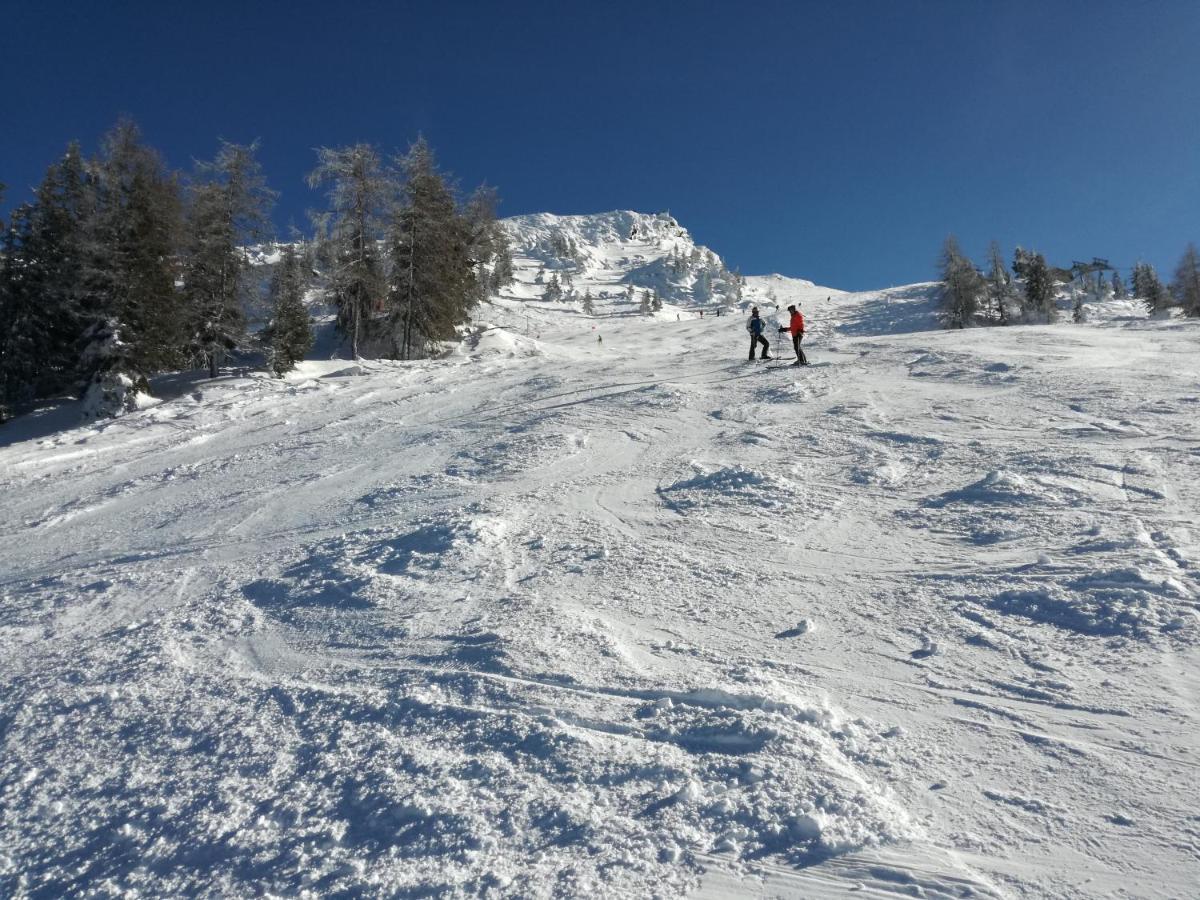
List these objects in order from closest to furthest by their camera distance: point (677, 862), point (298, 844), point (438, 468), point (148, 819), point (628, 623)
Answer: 1. point (677, 862)
2. point (298, 844)
3. point (148, 819)
4. point (628, 623)
5. point (438, 468)

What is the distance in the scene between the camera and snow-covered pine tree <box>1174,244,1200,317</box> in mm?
48062

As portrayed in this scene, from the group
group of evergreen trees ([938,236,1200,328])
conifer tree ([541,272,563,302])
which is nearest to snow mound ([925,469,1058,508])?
group of evergreen trees ([938,236,1200,328])

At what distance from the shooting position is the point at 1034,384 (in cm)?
1166

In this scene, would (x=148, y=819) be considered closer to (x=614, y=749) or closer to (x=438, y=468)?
(x=614, y=749)

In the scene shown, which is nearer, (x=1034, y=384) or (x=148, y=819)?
(x=148, y=819)

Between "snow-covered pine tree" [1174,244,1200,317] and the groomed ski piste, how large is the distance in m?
53.2

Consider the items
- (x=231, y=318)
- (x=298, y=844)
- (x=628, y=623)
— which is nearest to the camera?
(x=298, y=844)

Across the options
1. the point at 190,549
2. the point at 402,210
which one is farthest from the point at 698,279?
the point at 190,549

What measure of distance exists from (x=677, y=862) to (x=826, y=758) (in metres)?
1.02

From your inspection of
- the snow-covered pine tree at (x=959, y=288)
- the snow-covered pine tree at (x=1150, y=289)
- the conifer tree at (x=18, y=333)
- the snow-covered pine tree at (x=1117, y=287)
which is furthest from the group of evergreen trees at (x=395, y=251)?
the snow-covered pine tree at (x=1117, y=287)

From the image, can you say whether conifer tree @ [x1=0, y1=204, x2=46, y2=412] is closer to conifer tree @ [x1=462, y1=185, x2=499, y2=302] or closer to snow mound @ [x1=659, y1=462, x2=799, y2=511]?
conifer tree @ [x1=462, y1=185, x2=499, y2=302]

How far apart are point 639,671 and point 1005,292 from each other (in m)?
60.7

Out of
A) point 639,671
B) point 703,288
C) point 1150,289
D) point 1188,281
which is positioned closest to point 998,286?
point 1188,281

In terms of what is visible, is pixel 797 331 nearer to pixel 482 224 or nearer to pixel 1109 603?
pixel 1109 603
